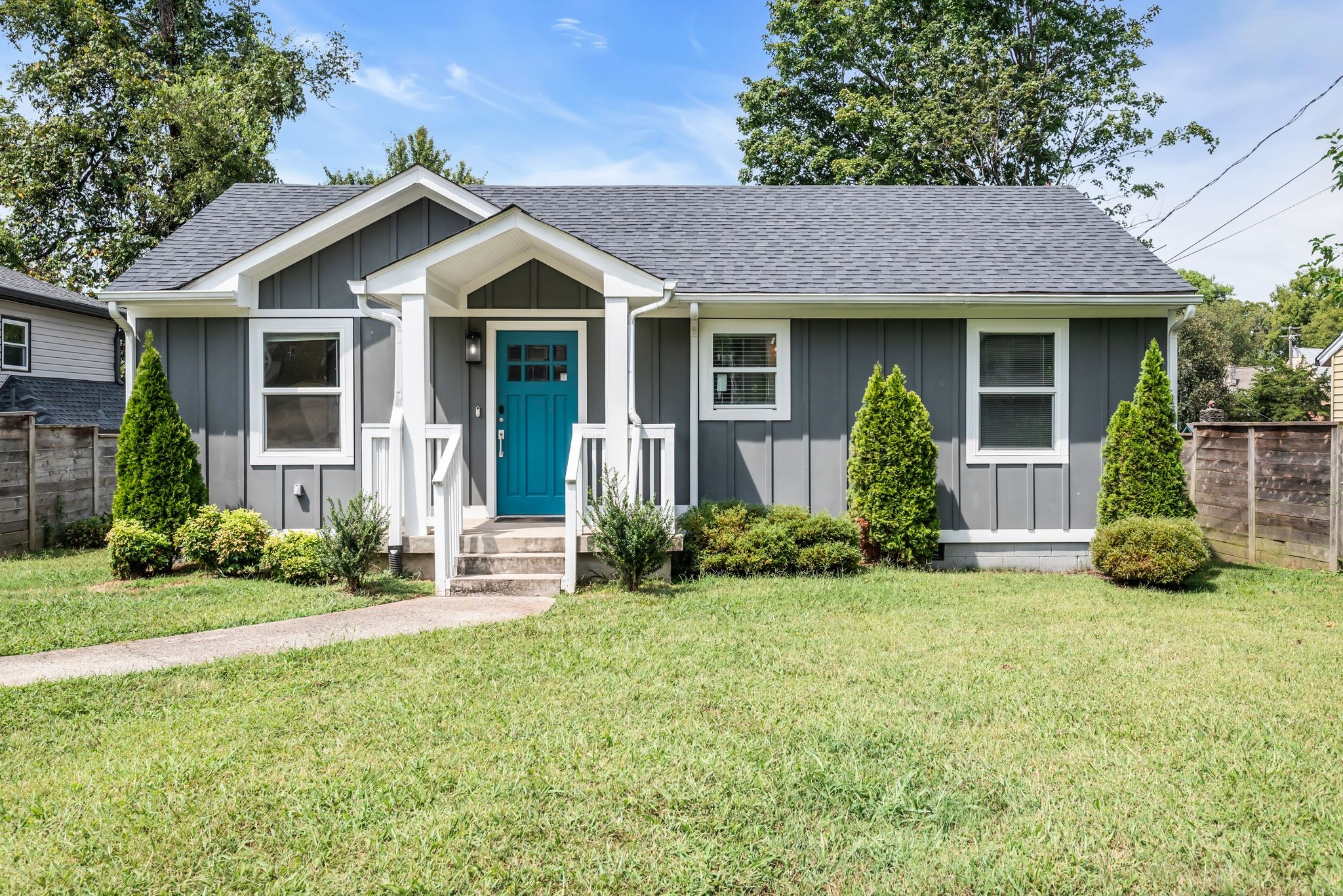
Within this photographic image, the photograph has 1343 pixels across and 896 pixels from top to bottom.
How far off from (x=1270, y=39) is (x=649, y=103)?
12.0 meters

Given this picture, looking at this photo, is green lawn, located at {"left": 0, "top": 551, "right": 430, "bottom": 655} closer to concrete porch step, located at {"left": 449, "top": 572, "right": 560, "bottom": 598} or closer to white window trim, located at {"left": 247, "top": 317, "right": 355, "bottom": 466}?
concrete porch step, located at {"left": 449, "top": 572, "right": 560, "bottom": 598}

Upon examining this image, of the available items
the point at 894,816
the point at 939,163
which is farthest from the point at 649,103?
the point at 894,816

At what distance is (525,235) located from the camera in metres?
7.56

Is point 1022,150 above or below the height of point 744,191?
above

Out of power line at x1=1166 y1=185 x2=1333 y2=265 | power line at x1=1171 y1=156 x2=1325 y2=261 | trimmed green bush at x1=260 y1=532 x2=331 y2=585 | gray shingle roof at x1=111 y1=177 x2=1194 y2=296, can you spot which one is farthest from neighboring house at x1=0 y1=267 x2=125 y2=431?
power line at x1=1171 y1=156 x2=1325 y2=261

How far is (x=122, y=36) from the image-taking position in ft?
69.5

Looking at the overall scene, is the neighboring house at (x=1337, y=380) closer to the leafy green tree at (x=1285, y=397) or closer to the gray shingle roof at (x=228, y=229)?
the leafy green tree at (x=1285, y=397)

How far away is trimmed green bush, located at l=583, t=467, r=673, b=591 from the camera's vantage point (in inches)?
266

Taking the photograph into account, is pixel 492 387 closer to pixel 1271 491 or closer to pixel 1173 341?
pixel 1173 341

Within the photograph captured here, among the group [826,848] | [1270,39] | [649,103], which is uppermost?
[649,103]

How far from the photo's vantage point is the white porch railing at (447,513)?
6.94m

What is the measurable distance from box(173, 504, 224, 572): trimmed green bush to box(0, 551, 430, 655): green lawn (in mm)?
189

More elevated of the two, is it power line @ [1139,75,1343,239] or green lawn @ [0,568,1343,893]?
power line @ [1139,75,1343,239]

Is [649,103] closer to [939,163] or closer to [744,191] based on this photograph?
[939,163]
